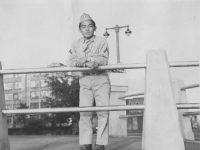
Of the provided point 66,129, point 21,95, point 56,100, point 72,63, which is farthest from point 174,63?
point 21,95

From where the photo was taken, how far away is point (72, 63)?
2.41 metres

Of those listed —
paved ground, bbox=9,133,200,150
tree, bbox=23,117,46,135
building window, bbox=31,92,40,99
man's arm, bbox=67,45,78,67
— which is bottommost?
tree, bbox=23,117,46,135

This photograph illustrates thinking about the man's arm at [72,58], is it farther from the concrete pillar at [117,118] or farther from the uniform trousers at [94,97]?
the concrete pillar at [117,118]

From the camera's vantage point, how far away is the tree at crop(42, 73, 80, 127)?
874 inches

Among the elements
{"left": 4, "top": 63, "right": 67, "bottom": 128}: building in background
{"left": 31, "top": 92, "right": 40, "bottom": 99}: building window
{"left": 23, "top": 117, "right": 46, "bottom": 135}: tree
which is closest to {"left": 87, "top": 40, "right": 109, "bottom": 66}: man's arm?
{"left": 23, "top": 117, "right": 46, "bottom": 135}: tree

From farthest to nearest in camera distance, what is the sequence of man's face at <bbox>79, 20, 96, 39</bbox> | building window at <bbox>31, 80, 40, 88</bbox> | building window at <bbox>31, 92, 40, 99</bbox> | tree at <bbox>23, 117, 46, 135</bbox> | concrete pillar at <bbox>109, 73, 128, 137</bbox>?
building window at <bbox>31, 92, 40, 99</bbox>
building window at <bbox>31, 80, 40, 88</bbox>
tree at <bbox>23, 117, 46, 135</bbox>
concrete pillar at <bbox>109, 73, 128, 137</bbox>
man's face at <bbox>79, 20, 96, 39</bbox>

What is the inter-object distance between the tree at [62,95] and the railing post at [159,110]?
19659 mm

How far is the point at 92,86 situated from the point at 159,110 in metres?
0.78

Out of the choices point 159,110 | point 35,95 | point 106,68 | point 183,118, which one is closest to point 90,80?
point 106,68

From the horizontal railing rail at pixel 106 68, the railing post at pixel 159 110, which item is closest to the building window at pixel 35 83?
the horizontal railing rail at pixel 106 68

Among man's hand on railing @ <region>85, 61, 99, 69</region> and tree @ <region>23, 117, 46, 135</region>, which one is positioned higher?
man's hand on railing @ <region>85, 61, 99, 69</region>

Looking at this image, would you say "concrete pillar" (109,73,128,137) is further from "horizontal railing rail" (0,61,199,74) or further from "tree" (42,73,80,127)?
"tree" (42,73,80,127)

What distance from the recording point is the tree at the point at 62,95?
874 inches

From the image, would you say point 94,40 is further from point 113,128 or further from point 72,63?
point 113,128
